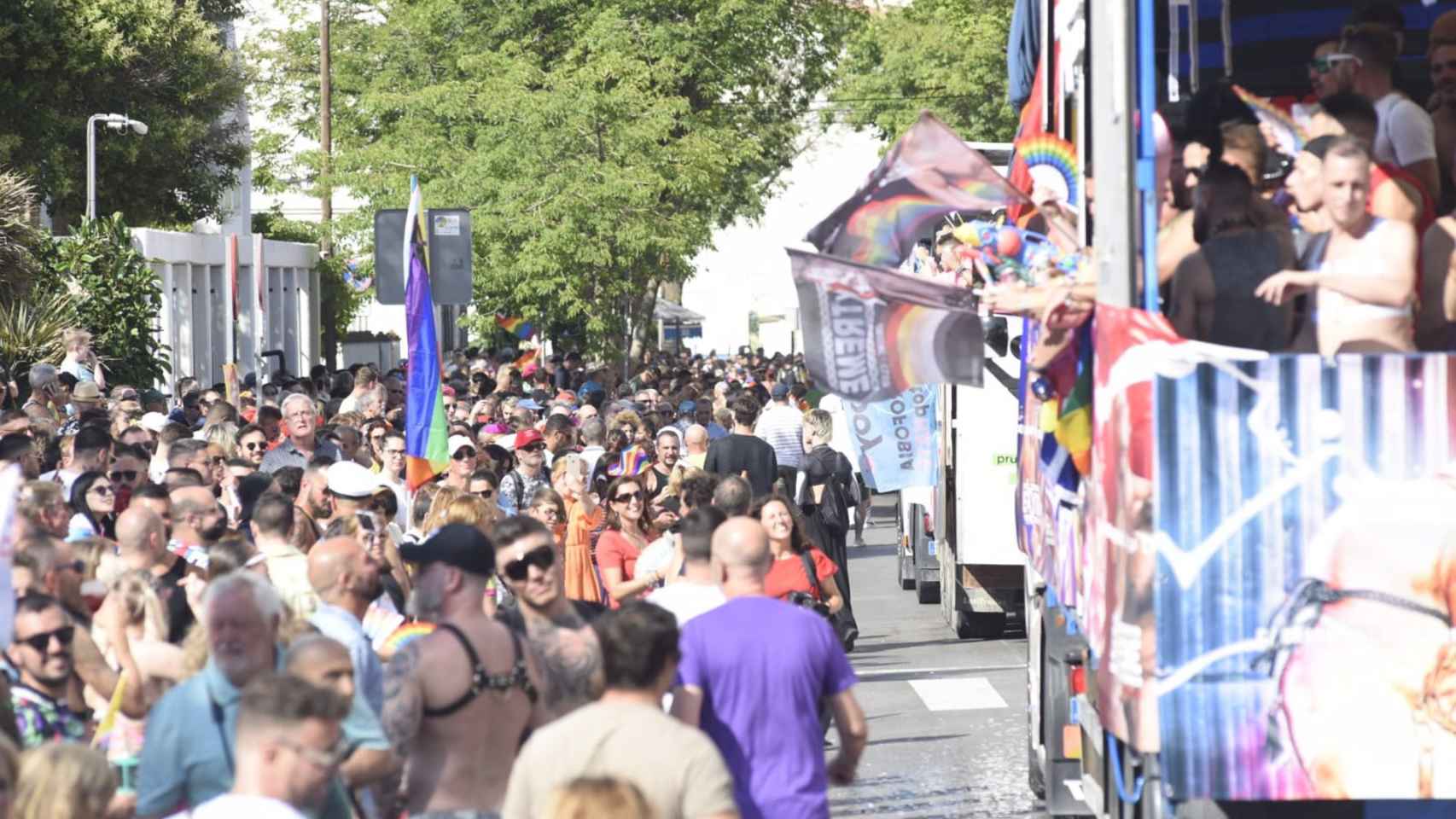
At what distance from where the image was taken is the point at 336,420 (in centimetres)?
1803

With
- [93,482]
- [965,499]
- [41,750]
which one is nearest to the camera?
[41,750]

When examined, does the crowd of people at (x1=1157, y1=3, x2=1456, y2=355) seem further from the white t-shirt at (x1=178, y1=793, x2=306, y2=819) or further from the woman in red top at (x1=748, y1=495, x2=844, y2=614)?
the woman in red top at (x1=748, y1=495, x2=844, y2=614)

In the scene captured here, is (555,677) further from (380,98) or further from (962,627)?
(380,98)

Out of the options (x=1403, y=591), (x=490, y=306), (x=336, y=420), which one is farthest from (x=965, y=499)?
(x=490, y=306)

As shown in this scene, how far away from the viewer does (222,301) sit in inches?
1534

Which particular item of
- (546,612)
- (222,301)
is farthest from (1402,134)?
(222,301)

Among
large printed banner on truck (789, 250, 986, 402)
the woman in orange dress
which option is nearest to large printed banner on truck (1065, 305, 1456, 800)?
large printed banner on truck (789, 250, 986, 402)

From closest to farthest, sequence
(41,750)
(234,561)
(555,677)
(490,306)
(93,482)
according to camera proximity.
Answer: (41,750)
(555,677)
(234,561)
(93,482)
(490,306)

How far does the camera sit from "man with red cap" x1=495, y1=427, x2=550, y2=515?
48.0 ft

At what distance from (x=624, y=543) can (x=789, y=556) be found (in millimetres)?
942

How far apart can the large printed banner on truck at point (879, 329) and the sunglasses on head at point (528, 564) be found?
3.40 feet

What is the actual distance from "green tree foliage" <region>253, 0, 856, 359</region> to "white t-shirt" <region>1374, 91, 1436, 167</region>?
23457 millimetres

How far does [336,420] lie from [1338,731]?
1278 centimetres

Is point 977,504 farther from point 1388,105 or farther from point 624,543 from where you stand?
point 1388,105
